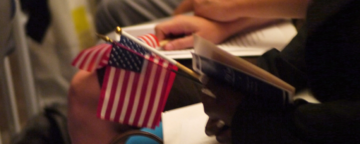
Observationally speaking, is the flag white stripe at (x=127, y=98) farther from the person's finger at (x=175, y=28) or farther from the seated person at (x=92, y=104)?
the person's finger at (x=175, y=28)

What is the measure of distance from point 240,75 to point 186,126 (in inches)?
7.7

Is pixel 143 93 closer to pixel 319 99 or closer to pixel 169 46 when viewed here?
pixel 169 46

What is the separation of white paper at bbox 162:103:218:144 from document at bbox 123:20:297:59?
102 millimetres

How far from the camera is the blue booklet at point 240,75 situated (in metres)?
0.33

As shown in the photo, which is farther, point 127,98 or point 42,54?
point 42,54

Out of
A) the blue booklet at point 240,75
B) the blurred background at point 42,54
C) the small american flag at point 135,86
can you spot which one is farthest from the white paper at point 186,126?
the blurred background at point 42,54

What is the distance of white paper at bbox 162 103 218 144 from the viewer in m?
0.46

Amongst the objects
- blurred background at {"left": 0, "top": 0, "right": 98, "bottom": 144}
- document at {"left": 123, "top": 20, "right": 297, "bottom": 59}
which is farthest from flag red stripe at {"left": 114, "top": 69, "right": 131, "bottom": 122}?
blurred background at {"left": 0, "top": 0, "right": 98, "bottom": 144}

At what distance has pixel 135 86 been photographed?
Result: 1.73 ft

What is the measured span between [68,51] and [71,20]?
0.15m

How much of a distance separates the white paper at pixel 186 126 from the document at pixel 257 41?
0.34 feet

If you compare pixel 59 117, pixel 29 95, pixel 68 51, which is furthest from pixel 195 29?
pixel 68 51

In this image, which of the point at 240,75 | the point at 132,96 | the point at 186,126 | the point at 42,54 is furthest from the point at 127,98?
the point at 42,54

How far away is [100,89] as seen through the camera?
1.87 ft
